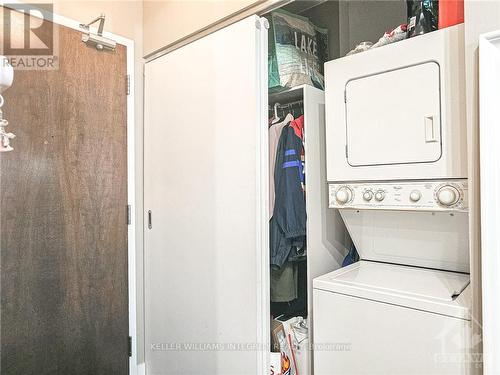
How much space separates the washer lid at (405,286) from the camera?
1327 mm

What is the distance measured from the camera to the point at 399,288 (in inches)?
58.1

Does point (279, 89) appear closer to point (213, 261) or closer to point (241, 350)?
point (213, 261)

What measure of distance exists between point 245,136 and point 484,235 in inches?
43.3

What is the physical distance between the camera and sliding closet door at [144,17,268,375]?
1731 mm

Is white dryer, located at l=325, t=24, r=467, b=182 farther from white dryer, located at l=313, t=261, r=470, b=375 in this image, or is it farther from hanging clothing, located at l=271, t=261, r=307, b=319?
hanging clothing, located at l=271, t=261, r=307, b=319

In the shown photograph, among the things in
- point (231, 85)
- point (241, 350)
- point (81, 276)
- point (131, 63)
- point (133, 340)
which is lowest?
point (133, 340)

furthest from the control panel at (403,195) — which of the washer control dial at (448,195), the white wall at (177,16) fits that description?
the white wall at (177,16)

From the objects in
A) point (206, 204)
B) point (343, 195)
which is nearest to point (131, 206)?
point (206, 204)

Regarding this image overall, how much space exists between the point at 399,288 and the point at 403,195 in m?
0.41

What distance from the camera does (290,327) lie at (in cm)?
192

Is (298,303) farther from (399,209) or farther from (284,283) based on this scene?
(399,209)

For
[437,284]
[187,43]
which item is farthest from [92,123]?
[437,284]

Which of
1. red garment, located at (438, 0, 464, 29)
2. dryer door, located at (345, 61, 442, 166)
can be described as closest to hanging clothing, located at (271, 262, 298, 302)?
dryer door, located at (345, 61, 442, 166)

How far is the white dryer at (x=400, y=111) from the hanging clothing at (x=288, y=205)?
20 cm
